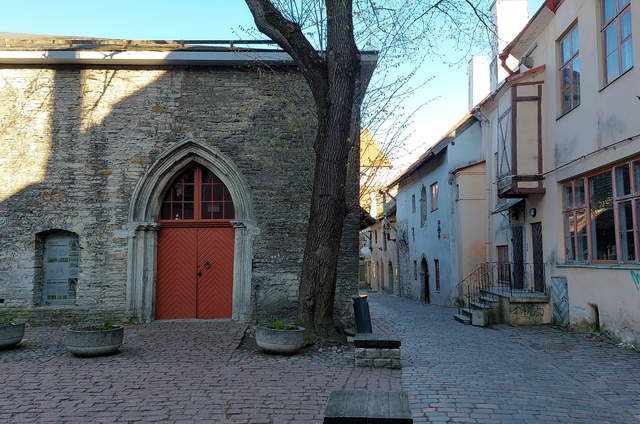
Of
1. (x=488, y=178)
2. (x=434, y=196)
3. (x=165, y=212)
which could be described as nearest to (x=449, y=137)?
(x=488, y=178)

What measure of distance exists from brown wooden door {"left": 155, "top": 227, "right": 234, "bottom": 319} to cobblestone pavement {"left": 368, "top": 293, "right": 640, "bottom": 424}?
4007 mm

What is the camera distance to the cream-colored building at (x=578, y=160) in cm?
912

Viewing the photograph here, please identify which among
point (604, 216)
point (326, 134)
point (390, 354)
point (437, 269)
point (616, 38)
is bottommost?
point (390, 354)

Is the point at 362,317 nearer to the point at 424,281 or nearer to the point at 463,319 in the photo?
the point at 463,319

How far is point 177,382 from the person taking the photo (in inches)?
261

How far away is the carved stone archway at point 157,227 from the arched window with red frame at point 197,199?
1.20 feet

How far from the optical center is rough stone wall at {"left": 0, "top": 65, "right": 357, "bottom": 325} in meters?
11.3

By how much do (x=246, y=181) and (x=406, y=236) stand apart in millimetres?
17153

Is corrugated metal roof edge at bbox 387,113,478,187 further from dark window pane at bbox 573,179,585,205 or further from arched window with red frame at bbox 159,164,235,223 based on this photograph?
arched window with red frame at bbox 159,164,235,223

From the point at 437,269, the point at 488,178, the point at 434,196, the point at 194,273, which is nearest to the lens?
the point at 194,273

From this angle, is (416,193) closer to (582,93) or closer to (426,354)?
(582,93)

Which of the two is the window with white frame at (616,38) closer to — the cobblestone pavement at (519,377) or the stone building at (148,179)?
the stone building at (148,179)

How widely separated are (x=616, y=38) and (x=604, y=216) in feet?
10.3

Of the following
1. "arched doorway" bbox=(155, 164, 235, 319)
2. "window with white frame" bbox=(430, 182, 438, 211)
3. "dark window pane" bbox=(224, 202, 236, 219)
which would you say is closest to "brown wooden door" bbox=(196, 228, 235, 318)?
"arched doorway" bbox=(155, 164, 235, 319)
